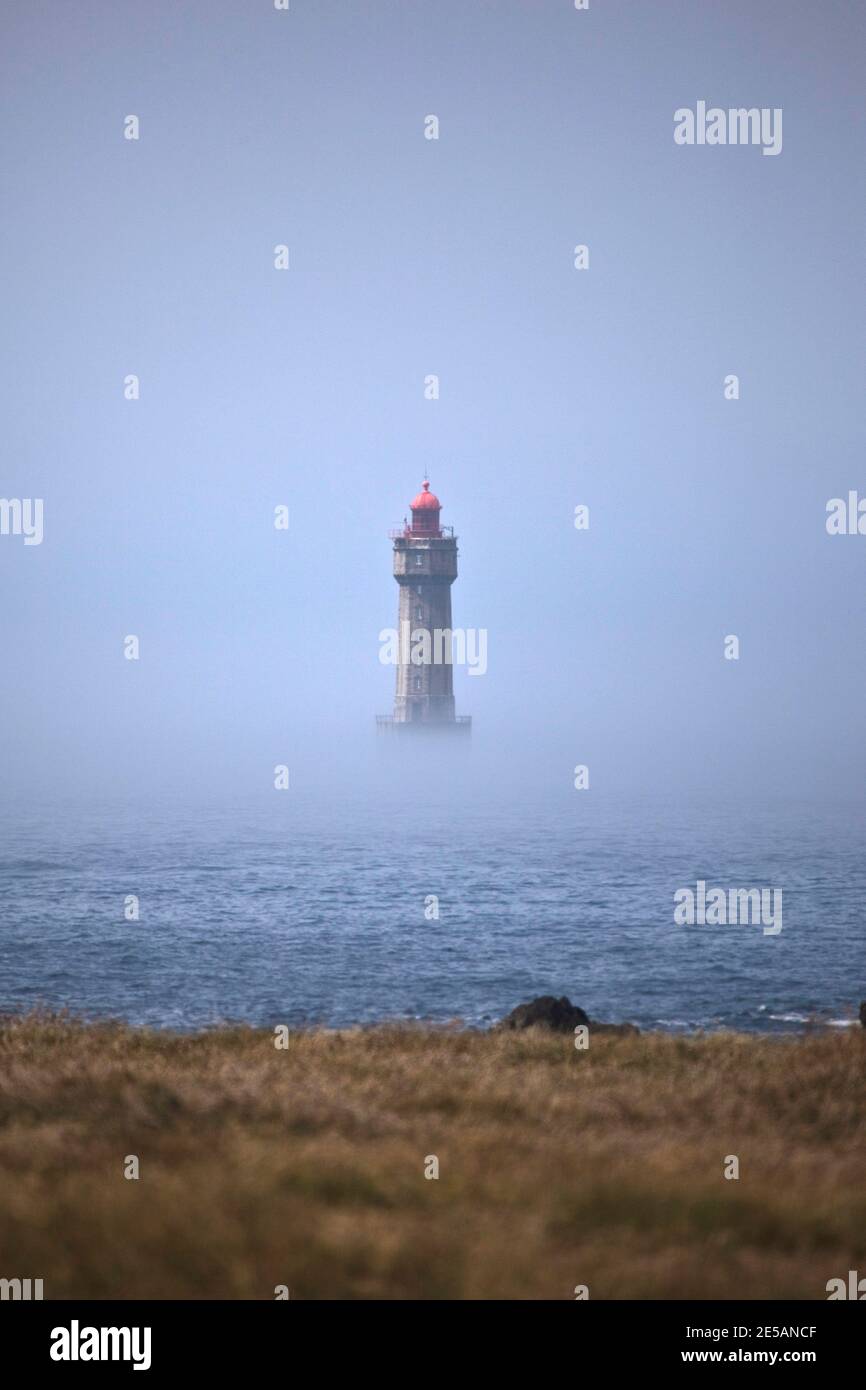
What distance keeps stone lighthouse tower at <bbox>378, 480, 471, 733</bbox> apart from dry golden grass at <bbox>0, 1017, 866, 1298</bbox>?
126 meters

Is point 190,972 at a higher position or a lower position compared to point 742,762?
lower

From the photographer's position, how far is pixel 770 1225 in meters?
10.3

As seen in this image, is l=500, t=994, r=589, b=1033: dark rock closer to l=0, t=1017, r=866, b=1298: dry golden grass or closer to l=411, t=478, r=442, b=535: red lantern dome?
l=0, t=1017, r=866, b=1298: dry golden grass

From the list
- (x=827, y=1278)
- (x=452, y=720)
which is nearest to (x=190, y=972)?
(x=827, y=1278)

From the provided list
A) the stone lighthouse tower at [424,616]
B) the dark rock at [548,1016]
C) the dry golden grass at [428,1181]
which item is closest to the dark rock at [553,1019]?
the dark rock at [548,1016]

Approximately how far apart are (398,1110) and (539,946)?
3142 centimetres

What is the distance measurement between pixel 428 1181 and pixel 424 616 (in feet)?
443

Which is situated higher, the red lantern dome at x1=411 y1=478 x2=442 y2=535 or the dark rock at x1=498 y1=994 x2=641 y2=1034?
the red lantern dome at x1=411 y1=478 x2=442 y2=535

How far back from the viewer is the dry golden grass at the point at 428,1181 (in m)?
9.27

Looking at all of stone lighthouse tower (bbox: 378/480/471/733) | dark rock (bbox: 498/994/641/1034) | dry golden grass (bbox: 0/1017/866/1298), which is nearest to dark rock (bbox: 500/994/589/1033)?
dark rock (bbox: 498/994/641/1034)

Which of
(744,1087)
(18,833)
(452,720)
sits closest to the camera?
(744,1087)

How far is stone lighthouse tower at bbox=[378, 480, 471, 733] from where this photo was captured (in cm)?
14225

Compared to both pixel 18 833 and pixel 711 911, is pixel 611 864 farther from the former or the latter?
pixel 18 833

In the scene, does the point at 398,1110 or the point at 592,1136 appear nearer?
the point at 592,1136
